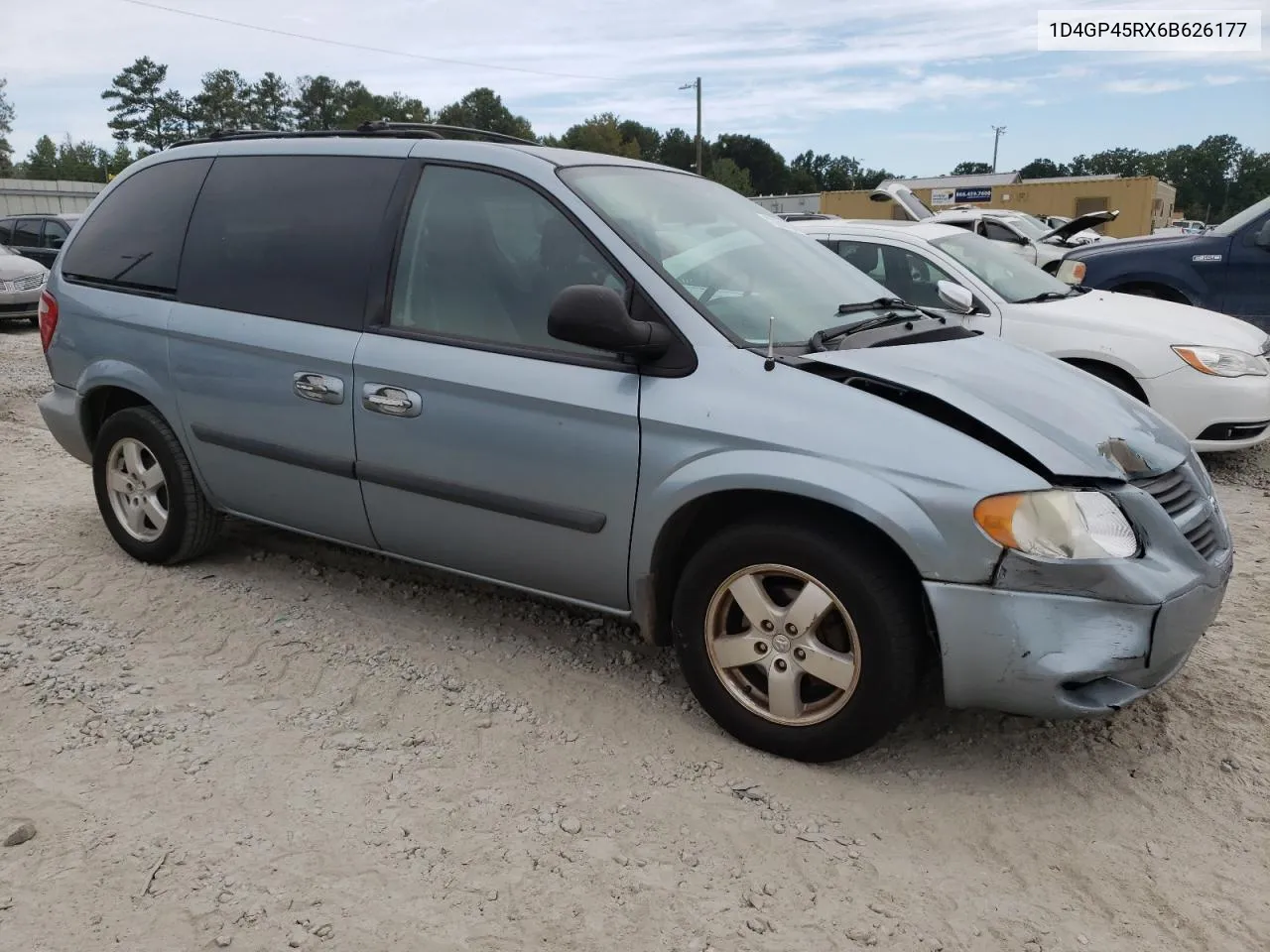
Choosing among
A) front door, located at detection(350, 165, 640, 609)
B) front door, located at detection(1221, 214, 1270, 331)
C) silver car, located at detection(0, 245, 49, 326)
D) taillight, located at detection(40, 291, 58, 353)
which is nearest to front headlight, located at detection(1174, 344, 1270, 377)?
front door, located at detection(1221, 214, 1270, 331)

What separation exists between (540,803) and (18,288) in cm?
1305

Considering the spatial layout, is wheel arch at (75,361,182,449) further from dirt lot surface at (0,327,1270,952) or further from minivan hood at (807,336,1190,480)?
minivan hood at (807,336,1190,480)

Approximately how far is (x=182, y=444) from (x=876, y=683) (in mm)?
2965

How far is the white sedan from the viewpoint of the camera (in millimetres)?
5777

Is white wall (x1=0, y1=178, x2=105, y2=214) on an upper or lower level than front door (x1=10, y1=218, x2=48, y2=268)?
upper

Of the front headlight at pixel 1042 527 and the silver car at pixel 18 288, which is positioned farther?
the silver car at pixel 18 288

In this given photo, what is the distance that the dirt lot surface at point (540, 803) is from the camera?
2.27 metres

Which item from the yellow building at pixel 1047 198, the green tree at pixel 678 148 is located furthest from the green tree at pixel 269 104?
the yellow building at pixel 1047 198

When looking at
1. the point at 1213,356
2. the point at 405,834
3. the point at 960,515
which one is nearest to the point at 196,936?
the point at 405,834

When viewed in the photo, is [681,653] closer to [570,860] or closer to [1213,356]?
[570,860]

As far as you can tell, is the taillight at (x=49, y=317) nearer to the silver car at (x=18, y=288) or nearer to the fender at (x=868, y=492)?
the fender at (x=868, y=492)

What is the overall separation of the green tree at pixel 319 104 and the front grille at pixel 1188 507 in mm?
94857

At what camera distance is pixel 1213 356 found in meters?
5.80

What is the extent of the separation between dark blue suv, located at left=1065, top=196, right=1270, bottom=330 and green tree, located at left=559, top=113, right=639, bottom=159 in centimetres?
7003
